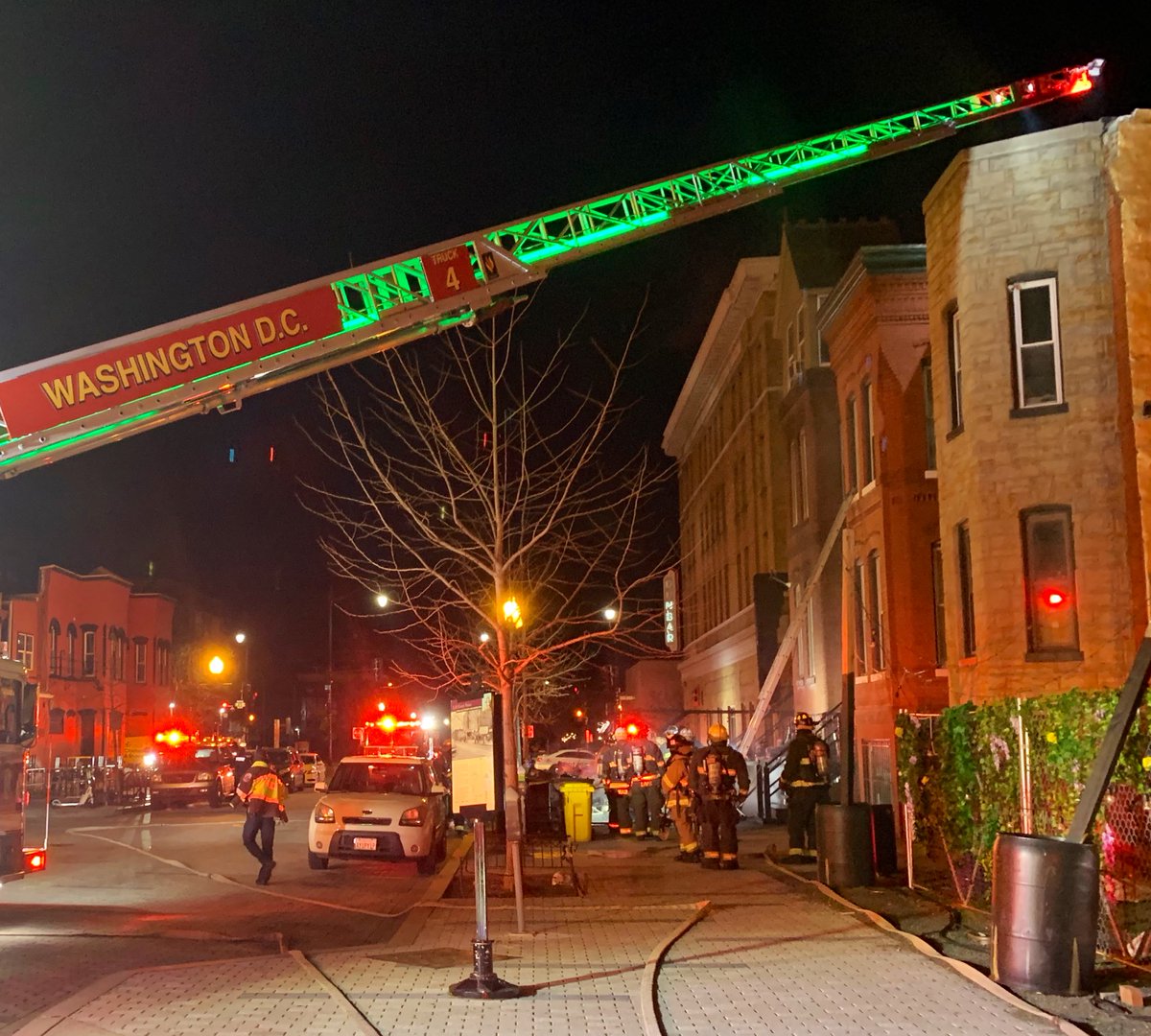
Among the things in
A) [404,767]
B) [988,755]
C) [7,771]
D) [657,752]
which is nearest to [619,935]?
[988,755]

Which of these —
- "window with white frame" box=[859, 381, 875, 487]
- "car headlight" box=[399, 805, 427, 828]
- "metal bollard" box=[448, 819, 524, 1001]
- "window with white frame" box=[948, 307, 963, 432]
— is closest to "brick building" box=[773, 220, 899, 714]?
"window with white frame" box=[859, 381, 875, 487]

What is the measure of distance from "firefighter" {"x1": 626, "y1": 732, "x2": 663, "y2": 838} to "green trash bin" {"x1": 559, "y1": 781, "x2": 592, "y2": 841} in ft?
3.90

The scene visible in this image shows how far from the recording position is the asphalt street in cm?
1000

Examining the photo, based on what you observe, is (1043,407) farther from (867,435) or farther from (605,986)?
(605,986)

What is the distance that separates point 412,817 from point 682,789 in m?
3.43

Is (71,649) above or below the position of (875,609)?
above

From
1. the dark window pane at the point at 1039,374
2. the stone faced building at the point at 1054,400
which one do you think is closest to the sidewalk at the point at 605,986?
the stone faced building at the point at 1054,400

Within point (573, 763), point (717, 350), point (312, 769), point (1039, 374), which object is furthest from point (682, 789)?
point (717, 350)

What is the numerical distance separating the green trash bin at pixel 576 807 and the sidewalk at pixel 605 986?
7.54 meters

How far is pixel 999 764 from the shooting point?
11164mm

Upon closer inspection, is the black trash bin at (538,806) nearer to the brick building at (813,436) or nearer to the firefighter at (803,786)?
the firefighter at (803,786)

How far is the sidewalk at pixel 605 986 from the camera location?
7.48 m

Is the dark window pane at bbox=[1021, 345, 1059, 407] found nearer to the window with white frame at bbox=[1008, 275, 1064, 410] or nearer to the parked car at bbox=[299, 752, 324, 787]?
the window with white frame at bbox=[1008, 275, 1064, 410]

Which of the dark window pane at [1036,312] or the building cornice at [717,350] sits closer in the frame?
the dark window pane at [1036,312]
